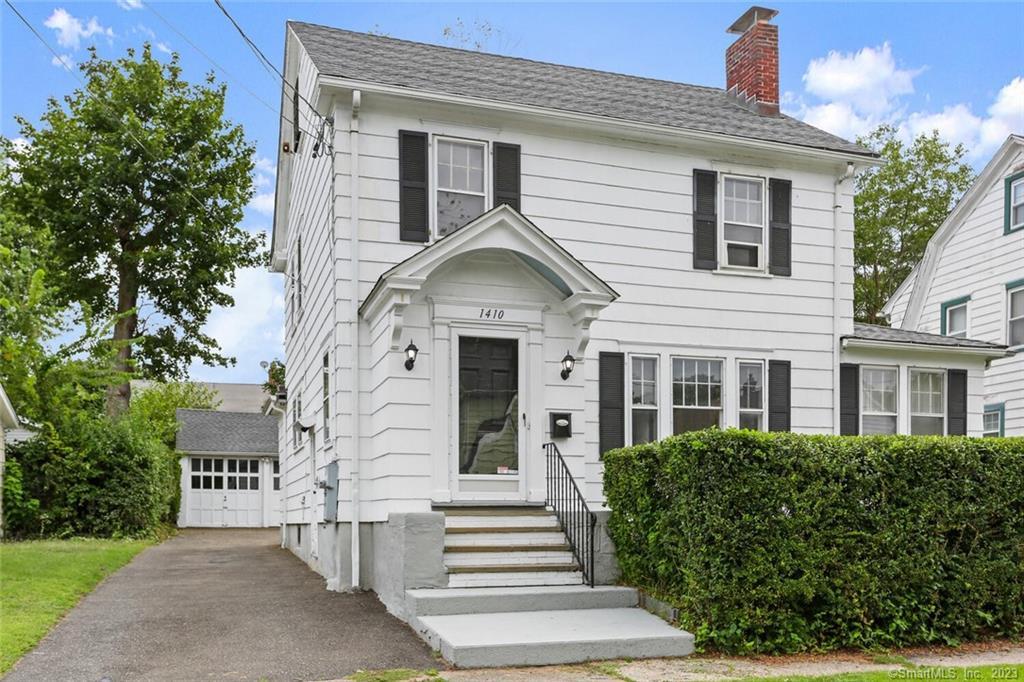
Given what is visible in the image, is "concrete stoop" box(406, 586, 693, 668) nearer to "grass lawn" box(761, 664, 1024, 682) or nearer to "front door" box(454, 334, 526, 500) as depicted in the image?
"grass lawn" box(761, 664, 1024, 682)

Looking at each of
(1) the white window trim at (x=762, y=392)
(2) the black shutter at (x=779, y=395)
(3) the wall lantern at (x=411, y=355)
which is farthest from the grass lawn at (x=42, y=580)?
(2) the black shutter at (x=779, y=395)

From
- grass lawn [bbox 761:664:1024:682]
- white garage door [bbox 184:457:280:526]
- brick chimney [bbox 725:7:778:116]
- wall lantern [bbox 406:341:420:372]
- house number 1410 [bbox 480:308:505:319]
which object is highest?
brick chimney [bbox 725:7:778:116]

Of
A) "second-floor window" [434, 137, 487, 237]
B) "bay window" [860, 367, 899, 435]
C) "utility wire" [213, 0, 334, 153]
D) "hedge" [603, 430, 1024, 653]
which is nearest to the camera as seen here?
"hedge" [603, 430, 1024, 653]

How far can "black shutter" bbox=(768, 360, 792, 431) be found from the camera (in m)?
14.0

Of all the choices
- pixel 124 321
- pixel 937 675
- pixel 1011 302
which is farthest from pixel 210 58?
pixel 124 321

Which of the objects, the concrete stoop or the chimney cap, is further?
the chimney cap

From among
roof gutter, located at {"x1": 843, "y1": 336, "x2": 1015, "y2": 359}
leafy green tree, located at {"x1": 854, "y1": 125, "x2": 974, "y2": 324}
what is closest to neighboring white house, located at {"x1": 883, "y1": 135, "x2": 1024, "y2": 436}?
roof gutter, located at {"x1": 843, "y1": 336, "x2": 1015, "y2": 359}

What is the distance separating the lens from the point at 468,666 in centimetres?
794

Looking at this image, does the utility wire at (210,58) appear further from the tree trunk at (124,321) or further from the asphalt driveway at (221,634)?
the tree trunk at (124,321)

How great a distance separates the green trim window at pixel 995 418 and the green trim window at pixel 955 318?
6.21ft

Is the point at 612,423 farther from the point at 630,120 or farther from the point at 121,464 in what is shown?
the point at 121,464

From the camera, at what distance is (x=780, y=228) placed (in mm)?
14242

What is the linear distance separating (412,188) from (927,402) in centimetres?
859

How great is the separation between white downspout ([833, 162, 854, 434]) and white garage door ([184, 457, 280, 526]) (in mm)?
22713
